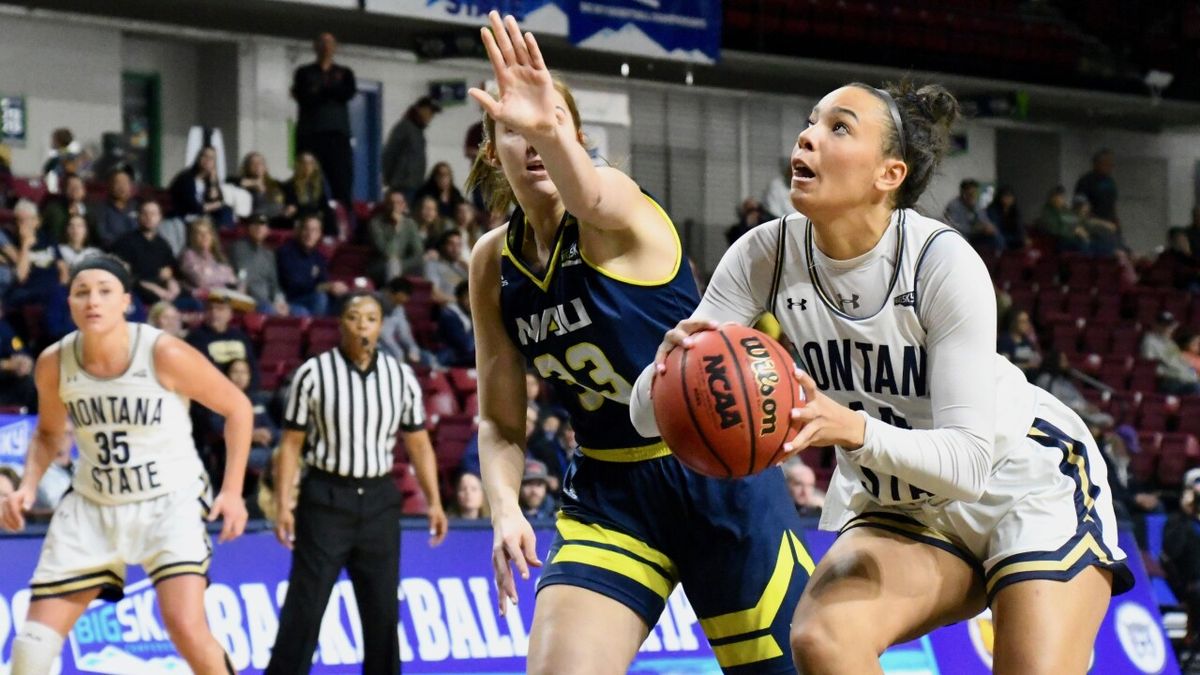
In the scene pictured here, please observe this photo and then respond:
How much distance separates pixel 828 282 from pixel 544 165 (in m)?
0.67

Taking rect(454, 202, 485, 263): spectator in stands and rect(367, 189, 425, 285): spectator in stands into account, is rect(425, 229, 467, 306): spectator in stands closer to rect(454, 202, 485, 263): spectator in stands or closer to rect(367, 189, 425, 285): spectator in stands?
rect(367, 189, 425, 285): spectator in stands

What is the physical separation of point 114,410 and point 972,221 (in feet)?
43.5

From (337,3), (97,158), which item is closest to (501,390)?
(337,3)

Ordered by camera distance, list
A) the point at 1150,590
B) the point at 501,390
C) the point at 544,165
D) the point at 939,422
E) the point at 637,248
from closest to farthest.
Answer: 1. the point at 939,422
2. the point at 544,165
3. the point at 637,248
4. the point at 501,390
5. the point at 1150,590

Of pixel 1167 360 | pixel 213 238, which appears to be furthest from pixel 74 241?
pixel 1167 360

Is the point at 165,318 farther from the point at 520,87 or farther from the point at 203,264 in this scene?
the point at 520,87

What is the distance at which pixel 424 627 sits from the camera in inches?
328

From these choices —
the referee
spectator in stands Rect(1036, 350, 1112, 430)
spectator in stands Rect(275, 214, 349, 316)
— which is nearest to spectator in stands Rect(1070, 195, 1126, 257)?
spectator in stands Rect(1036, 350, 1112, 430)

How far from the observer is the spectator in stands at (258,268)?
12047 millimetres

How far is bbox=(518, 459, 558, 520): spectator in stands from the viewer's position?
1008cm

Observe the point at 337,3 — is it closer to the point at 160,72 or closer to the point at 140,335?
the point at 160,72

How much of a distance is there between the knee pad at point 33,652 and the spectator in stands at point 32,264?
451 cm

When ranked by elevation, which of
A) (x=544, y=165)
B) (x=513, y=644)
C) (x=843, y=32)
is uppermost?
(x=843, y=32)

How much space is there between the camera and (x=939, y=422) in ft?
11.5
